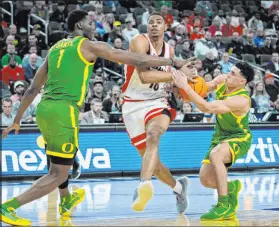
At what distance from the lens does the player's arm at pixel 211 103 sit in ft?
26.9

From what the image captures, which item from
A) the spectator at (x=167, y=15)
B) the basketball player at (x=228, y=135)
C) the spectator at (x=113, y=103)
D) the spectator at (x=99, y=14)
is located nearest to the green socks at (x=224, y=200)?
the basketball player at (x=228, y=135)

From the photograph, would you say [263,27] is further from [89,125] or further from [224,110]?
[224,110]

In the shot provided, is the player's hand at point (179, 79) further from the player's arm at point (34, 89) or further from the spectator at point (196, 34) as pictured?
the spectator at point (196, 34)

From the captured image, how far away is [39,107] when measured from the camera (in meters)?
7.99

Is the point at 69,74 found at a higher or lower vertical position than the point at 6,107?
higher

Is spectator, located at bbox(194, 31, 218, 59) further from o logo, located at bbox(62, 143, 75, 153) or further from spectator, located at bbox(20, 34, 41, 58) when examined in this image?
o logo, located at bbox(62, 143, 75, 153)

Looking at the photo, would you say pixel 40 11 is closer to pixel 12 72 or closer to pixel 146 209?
pixel 12 72

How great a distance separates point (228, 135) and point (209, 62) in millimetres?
10442

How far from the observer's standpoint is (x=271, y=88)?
19.1 metres

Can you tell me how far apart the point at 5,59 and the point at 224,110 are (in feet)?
29.1

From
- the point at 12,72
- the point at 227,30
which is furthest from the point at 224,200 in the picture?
the point at 227,30

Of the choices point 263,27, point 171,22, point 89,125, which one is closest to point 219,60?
point 171,22

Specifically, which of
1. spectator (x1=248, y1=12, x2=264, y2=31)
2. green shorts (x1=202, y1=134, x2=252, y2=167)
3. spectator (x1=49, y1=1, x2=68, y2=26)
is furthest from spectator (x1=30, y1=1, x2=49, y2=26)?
green shorts (x1=202, y1=134, x2=252, y2=167)

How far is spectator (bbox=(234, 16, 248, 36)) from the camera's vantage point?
2270 cm
